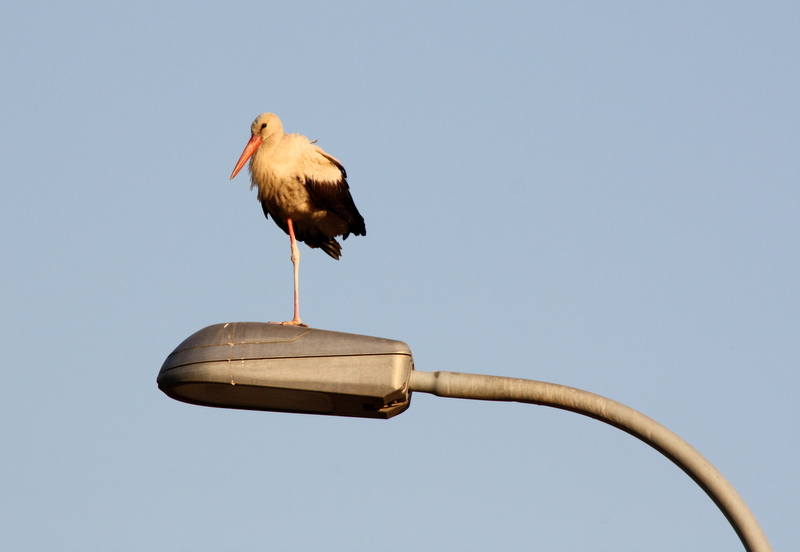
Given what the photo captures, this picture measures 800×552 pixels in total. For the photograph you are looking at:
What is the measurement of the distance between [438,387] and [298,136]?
532cm

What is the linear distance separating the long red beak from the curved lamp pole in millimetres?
4568

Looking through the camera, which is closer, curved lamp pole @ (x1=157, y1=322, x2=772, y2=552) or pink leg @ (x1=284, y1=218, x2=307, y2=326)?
curved lamp pole @ (x1=157, y1=322, x2=772, y2=552)

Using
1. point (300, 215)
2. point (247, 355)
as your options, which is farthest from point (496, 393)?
point (300, 215)

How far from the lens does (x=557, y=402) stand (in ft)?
18.4

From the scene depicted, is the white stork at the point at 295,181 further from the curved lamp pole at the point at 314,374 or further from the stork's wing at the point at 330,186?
the curved lamp pole at the point at 314,374

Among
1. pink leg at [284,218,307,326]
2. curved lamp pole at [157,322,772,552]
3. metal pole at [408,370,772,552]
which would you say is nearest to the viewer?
metal pole at [408,370,772,552]

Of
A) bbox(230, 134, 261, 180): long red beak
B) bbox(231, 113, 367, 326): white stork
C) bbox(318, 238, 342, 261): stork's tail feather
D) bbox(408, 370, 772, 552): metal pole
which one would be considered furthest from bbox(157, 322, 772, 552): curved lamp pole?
bbox(318, 238, 342, 261): stork's tail feather

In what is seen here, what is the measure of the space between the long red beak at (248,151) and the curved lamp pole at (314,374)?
4.57 m

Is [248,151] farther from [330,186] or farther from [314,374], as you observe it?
[314,374]

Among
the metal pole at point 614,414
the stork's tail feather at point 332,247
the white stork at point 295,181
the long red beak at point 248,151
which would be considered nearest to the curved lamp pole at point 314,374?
the metal pole at point 614,414

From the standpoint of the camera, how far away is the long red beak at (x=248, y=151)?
34.2ft

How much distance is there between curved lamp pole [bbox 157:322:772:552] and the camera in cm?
582

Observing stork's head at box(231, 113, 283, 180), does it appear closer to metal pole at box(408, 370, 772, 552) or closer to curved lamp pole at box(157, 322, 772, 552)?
curved lamp pole at box(157, 322, 772, 552)

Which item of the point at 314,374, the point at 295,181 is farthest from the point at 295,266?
the point at 314,374
